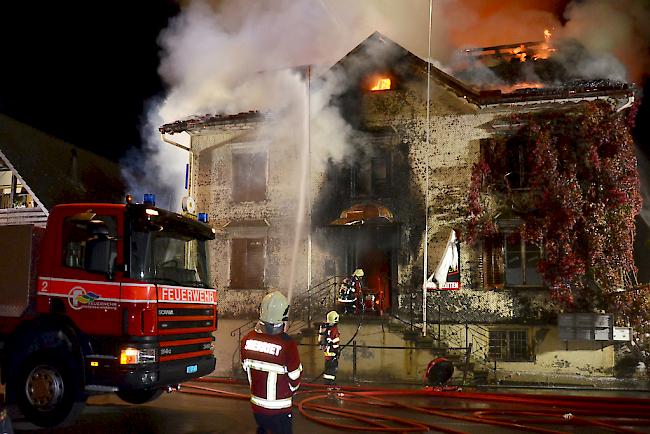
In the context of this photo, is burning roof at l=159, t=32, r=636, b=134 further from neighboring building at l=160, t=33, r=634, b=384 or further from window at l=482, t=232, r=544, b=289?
window at l=482, t=232, r=544, b=289

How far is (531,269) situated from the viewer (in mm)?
15422

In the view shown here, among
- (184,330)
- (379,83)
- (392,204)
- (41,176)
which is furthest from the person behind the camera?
(41,176)

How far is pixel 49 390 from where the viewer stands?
306 inches

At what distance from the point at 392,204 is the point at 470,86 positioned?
3923mm

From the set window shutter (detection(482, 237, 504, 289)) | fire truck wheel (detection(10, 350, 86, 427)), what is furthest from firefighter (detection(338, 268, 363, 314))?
fire truck wheel (detection(10, 350, 86, 427))

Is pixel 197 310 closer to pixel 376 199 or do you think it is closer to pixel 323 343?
pixel 323 343

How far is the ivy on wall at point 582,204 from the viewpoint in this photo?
47.0ft

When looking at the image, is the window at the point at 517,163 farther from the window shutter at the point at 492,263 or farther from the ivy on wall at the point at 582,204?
the window shutter at the point at 492,263

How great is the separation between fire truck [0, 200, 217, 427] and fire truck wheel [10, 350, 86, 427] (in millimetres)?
13

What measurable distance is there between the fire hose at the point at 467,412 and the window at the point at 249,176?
744cm

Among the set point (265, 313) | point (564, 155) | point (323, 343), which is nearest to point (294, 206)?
point (323, 343)

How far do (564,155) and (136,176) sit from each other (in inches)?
688

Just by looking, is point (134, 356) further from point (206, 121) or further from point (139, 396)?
point (206, 121)

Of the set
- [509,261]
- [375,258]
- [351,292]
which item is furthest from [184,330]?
[509,261]
